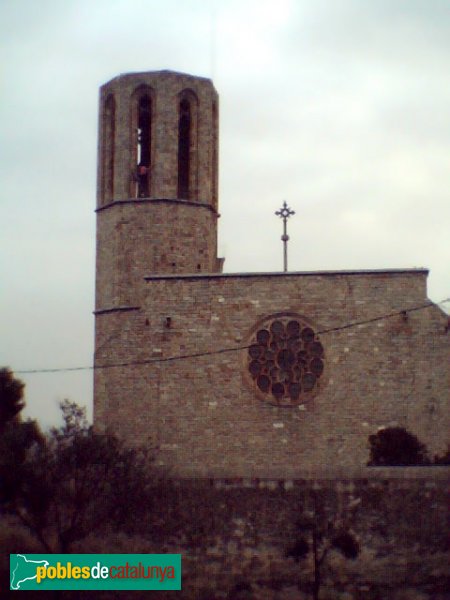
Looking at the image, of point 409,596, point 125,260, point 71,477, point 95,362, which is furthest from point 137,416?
point 409,596

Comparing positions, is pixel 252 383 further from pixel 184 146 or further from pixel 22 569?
pixel 22 569

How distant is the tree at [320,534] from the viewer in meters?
18.6

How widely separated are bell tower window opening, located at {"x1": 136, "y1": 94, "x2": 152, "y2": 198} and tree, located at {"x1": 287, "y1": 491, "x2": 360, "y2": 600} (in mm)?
13178

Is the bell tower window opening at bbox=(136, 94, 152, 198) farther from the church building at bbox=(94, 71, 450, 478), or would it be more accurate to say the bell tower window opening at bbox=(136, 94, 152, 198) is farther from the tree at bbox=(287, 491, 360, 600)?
the tree at bbox=(287, 491, 360, 600)

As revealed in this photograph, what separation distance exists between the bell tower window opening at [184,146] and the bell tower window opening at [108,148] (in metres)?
2.00

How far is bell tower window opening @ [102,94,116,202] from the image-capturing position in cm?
2986

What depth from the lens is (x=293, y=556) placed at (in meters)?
18.7

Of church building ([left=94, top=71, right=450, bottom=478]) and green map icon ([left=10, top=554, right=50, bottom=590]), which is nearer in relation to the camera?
green map icon ([left=10, top=554, right=50, bottom=590])

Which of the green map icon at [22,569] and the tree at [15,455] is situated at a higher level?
the tree at [15,455]

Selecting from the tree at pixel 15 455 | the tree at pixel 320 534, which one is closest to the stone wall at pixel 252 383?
the tree at pixel 15 455

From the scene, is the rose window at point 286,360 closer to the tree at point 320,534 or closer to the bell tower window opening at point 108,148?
the tree at point 320,534

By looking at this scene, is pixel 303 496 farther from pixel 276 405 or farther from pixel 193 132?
pixel 193 132

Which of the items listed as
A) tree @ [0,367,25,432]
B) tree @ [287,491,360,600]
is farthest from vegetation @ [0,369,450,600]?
tree @ [0,367,25,432]

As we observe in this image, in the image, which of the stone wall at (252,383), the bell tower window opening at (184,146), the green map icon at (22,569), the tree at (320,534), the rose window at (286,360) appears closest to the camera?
the green map icon at (22,569)
